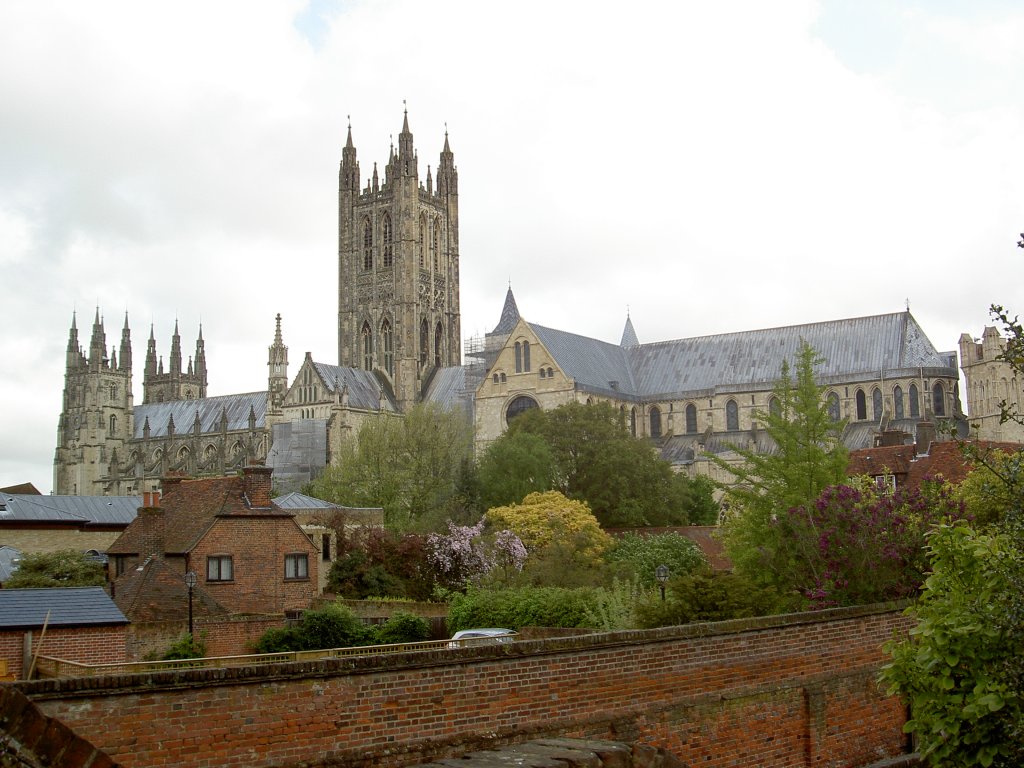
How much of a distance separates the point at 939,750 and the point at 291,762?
5.21 metres

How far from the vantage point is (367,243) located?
11694 cm

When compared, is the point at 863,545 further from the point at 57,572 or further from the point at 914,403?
the point at 914,403

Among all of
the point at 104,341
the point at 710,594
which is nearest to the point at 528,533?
the point at 710,594

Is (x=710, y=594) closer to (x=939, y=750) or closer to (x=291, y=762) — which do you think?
(x=939, y=750)

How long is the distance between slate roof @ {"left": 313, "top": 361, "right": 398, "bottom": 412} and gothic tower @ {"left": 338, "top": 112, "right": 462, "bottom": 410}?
239 cm

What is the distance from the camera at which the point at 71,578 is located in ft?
112

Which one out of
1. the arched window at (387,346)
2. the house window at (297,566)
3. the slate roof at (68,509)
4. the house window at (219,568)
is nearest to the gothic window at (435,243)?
the arched window at (387,346)

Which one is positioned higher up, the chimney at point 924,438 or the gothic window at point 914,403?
the gothic window at point 914,403

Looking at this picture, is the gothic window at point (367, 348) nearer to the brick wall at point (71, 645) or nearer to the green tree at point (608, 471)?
the green tree at point (608, 471)

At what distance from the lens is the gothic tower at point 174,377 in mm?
138500

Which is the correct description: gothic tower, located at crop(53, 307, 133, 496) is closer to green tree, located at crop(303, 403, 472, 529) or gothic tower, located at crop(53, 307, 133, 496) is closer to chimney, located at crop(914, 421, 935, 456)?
green tree, located at crop(303, 403, 472, 529)

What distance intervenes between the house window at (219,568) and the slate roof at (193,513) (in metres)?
0.74

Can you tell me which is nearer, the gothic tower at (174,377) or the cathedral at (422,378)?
the cathedral at (422,378)

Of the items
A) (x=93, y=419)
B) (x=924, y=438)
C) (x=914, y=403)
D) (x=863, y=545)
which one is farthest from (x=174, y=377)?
(x=863, y=545)
